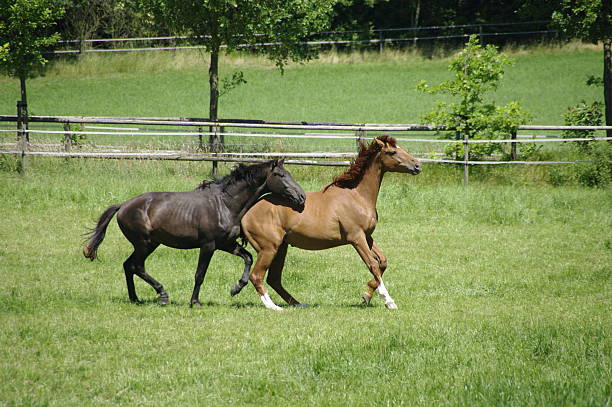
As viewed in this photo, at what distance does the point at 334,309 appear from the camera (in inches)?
387

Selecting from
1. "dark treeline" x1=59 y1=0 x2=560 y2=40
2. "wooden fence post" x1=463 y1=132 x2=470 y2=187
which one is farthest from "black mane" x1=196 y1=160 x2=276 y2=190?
"dark treeline" x1=59 y1=0 x2=560 y2=40

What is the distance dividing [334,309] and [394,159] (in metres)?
2.20

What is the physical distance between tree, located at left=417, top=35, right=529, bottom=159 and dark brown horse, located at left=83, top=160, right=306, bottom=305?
12.2 meters

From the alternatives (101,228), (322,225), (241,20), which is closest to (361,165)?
(322,225)

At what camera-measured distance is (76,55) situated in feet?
144

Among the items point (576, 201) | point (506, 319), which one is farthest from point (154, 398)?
point (576, 201)

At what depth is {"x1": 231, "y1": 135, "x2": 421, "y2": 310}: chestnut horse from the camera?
9.73 meters

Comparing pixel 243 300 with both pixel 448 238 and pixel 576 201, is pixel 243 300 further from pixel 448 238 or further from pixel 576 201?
pixel 576 201

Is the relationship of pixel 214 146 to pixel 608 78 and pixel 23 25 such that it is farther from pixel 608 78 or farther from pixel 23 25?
pixel 608 78

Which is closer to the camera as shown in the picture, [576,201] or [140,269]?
[140,269]

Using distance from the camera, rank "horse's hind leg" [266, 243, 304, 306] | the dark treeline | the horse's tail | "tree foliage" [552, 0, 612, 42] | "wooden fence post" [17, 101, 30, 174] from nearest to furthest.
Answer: the horse's tail, "horse's hind leg" [266, 243, 304, 306], "wooden fence post" [17, 101, 30, 174], "tree foliage" [552, 0, 612, 42], the dark treeline

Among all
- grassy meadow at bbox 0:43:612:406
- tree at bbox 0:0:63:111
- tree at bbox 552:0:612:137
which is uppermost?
tree at bbox 552:0:612:137

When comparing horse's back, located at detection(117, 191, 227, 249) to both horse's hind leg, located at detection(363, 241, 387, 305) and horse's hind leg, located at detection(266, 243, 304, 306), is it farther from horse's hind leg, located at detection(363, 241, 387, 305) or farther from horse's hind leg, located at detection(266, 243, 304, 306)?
horse's hind leg, located at detection(363, 241, 387, 305)

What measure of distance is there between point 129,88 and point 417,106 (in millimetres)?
15508
